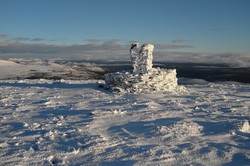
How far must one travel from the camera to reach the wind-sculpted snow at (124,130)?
946 centimetres

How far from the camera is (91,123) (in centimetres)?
1291

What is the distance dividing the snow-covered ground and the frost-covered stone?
8.75 ft

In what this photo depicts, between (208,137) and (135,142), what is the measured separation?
2.41 meters

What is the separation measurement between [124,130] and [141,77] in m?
8.83

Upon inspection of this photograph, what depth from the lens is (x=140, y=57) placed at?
21484 millimetres

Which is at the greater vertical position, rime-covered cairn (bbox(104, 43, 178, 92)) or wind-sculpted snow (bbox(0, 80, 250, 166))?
rime-covered cairn (bbox(104, 43, 178, 92))

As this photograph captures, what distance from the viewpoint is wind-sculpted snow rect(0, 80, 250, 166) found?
9.46 m

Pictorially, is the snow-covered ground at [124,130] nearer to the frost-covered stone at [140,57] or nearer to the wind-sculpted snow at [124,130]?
the wind-sculpted snow at [124,130]

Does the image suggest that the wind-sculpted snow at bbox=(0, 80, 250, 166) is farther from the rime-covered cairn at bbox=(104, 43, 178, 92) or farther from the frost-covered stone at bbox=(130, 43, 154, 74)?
the frost-covered stone at bbox=(130, 43, 154, 74)

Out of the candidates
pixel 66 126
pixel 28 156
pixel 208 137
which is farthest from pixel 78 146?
pixel 208 137

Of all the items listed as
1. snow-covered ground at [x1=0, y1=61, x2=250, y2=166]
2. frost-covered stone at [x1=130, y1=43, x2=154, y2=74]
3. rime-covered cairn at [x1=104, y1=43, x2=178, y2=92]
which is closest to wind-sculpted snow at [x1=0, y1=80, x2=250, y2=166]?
snow-covered ground at [x1=0, y1=61, x2=250, y2=166]

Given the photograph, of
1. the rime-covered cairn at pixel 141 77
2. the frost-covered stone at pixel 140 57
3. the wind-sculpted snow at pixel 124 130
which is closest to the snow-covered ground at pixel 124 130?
the wind-sculpted snow at pixel 124 130

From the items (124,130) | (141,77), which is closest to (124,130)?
(124,130)

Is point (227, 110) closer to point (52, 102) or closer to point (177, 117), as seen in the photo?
point (177, 117)
